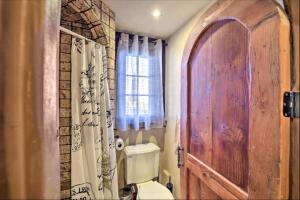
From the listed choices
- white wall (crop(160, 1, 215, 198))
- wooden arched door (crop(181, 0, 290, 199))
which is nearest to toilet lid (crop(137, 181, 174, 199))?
white wall (crop(160, 1, 215, 198))

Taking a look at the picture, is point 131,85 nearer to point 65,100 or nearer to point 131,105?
point 131,105

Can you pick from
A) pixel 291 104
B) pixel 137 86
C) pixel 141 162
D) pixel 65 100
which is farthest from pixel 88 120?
pixel 291 104

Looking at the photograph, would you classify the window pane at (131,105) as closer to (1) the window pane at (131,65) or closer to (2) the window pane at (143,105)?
(2) the window pane at (143,105)

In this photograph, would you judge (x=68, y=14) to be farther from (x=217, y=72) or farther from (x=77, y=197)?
(x=77, y=197)

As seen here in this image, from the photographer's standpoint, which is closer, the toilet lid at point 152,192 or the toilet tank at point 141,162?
the toilet lid at point 152,192

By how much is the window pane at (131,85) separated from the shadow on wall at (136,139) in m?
0.53

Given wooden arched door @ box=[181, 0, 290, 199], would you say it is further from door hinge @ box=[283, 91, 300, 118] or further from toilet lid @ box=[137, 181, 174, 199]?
toilet lid @ box=[137, 181, 174, 199]

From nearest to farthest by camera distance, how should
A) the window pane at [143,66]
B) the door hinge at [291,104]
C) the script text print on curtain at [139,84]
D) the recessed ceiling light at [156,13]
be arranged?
the door hinge at [291,104]
the recessed ceiling light at [156,13]
the script text print on curtain at [139,84]
the window pane at [143,66]

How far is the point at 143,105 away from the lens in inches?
88.0

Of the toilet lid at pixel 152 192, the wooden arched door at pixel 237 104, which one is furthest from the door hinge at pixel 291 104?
the toilet lid at pixel 152 192

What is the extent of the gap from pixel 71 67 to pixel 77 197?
1.02m

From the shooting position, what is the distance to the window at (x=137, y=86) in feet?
7.04

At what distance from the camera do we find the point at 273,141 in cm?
60

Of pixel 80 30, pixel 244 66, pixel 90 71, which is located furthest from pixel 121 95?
pixel 244 66
